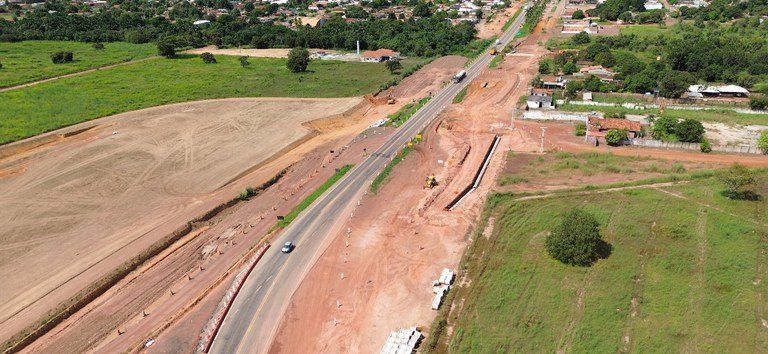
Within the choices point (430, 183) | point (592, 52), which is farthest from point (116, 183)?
point (592, 52)

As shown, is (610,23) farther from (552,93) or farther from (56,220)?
(56,220)

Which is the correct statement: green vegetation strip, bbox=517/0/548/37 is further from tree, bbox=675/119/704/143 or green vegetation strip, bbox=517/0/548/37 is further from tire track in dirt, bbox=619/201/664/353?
tire track in dirt, bbox=619/201/664/353

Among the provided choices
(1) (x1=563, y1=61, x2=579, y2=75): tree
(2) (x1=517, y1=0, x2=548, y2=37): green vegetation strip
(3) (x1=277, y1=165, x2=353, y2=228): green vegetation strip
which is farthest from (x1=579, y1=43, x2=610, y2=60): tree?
(3) (x1=277, y1=165, x2=353, y2=228): green vegetation strip

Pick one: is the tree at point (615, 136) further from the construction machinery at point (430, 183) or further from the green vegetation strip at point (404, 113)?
the green vegetation strip at point (404, 113)

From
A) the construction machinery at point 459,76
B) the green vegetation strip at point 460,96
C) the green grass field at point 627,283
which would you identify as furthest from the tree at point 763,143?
the construction machinery at point 459,76

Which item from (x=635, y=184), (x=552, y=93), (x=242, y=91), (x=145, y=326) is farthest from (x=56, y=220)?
(x=552, y=93)

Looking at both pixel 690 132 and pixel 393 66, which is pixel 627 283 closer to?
pixel 690 132
